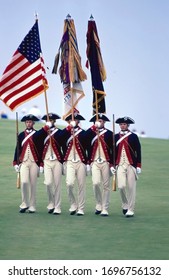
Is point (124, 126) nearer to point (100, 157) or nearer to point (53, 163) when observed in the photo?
point (100, 157)

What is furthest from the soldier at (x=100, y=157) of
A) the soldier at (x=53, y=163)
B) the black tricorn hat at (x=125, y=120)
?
the soldier at (x=53, y=163)

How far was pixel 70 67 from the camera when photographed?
91.7 ft

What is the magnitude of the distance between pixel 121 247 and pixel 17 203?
5656 mm

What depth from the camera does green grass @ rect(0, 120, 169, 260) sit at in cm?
2317

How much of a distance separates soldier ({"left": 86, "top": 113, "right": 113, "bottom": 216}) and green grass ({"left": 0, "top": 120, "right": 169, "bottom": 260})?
358 mm

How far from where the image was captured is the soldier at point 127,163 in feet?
89.4

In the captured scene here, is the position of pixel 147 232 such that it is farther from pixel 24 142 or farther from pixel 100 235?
pixel 24 142

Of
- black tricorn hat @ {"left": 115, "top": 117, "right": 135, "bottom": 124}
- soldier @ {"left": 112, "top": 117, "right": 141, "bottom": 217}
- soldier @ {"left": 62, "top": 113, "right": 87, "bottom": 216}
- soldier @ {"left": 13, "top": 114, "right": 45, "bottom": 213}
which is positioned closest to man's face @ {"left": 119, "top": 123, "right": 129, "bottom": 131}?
soldier @ {"left": 112, "top": 117, "right": 141, "bottom": 217}

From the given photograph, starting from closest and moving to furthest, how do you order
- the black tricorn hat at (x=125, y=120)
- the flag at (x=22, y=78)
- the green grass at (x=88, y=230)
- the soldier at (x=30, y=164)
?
the green grass at (x=88, y=230), the black tricorn hat at (x=125, y=120), the soldier at (x=30, y=164), the flag at (x=22, y=78)

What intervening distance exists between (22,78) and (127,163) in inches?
110

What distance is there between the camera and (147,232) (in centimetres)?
2528

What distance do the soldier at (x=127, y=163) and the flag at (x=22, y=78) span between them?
6.17 feet

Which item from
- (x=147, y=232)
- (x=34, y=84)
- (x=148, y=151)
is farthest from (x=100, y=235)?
(x=148, y=151)

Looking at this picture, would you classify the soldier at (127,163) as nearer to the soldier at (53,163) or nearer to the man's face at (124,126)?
the man's face at (124,126)
